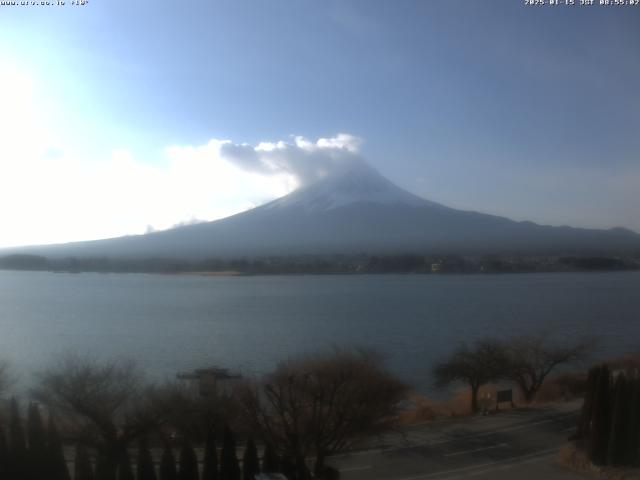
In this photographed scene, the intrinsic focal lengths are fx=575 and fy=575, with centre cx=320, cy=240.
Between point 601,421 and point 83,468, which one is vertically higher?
point 83,468

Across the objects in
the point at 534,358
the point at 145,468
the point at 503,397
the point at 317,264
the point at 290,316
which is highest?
the point at 317,264

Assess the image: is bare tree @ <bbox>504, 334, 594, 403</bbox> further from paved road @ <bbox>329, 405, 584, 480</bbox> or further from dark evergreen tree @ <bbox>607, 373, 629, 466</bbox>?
dark evergreen tree @ <bbox>607, 373, 629, 466</bbox>

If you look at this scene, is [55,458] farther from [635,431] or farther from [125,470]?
[635,431]

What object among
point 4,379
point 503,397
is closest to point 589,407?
point 503,397

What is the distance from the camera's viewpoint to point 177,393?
5750 millimetres

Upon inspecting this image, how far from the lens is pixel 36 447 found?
4.27m

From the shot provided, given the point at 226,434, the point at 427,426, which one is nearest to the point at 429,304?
the point at 427,426

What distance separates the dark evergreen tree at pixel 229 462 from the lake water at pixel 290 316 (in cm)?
308

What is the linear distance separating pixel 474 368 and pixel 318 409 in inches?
152

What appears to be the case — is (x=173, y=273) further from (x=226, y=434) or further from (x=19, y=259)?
(x=226, y=434)

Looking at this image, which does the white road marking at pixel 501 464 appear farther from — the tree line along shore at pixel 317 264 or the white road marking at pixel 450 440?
the tree line along shore at pixel 317 264

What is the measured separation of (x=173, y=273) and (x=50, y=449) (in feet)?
45.3

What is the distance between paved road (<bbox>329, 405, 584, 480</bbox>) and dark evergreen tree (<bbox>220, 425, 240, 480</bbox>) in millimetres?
988

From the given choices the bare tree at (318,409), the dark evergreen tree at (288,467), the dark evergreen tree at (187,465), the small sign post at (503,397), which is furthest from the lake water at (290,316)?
the dark evergreen tree at (187,465)
